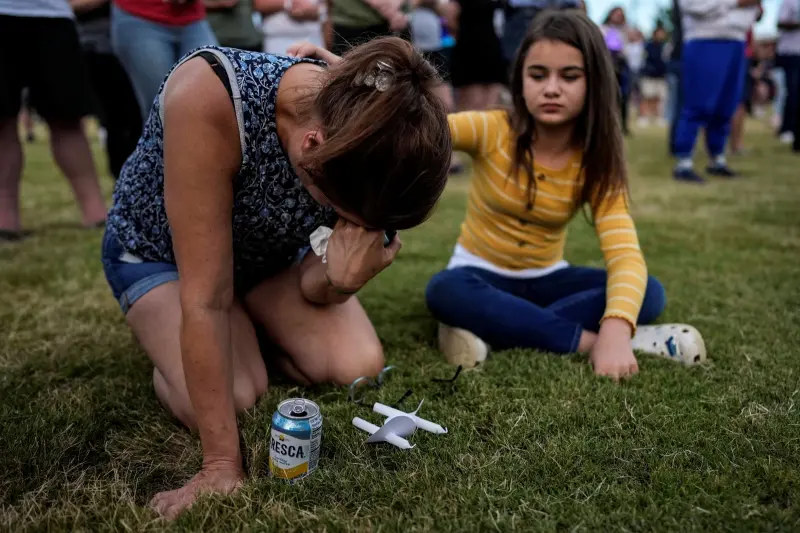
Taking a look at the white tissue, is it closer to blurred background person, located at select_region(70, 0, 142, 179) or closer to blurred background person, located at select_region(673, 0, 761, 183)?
blurred background person, located at select_region(70, 0, 142, 179)

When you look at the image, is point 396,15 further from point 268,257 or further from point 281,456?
point 281,456

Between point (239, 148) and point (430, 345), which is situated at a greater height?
point (239, 148)

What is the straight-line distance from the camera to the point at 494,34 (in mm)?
→ 5738

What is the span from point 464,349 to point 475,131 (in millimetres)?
776

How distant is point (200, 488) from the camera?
1.40m

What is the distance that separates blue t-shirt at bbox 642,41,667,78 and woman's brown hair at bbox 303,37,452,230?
42.5 ft

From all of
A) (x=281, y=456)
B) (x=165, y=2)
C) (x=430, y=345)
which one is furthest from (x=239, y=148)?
(x=165, y=2)

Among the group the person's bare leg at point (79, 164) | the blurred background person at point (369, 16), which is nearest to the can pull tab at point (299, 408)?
the person's bare leg at point (79, 164)

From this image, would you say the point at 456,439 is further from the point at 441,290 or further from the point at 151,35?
the point at 151,35

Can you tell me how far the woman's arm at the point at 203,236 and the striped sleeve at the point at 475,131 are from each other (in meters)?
1.02

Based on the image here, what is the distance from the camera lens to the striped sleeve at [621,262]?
83.3 inches

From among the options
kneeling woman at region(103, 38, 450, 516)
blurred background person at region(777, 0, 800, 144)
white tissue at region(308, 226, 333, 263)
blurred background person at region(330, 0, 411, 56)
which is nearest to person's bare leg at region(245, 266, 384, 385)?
kneeling woman at region(103, 38, 450, 516)

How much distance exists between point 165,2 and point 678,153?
4646 millimetres

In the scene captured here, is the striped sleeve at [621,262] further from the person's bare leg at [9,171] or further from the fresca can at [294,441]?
the person's bare leg at [9,171]
